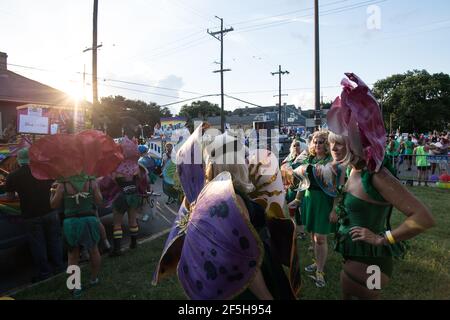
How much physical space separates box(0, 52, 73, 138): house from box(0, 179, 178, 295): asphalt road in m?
15.9

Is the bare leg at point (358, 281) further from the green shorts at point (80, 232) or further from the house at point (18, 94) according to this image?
the house at point (18, 94)

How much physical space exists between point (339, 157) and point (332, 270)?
2.59 m

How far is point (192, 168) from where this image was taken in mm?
2381

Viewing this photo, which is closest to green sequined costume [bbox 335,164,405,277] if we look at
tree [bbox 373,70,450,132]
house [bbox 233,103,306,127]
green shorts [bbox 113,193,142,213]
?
green shorts [bbox 113,193,142,213]

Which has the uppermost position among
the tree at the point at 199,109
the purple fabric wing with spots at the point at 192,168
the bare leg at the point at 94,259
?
the tree at the point at 199,109

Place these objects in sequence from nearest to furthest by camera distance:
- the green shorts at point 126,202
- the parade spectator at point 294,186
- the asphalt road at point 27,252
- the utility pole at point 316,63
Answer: the asphalt road at point 27,252, the parade spectator at point 294,186, the green shorts at point 126,202, the utility pole at point 316,63

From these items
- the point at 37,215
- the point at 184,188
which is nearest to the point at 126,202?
the point at 37,215

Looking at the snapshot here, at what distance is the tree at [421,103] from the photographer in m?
47.6

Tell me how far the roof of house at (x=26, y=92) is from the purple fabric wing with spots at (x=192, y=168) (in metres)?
22.1

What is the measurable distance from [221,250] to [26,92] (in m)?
24.7

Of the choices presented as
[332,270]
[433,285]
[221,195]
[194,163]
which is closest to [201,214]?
[221,195]

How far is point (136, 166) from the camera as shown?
568 cm

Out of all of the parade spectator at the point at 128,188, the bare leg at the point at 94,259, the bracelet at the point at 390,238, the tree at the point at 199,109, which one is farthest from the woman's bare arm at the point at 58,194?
the tree at the point at 199,109

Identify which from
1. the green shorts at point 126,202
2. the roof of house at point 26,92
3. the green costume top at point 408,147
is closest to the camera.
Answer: the green shorts at point 126,202
